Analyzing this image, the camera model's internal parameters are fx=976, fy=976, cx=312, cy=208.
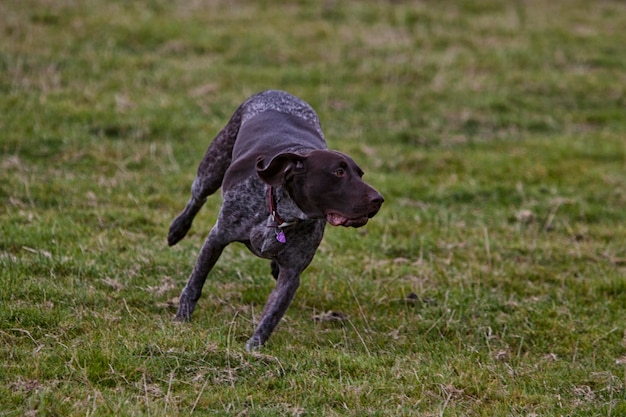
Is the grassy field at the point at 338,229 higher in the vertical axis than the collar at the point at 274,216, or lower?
lower

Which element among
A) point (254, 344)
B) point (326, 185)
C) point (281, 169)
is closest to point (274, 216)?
point (281, 169)

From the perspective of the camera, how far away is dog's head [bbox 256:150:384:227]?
602 cm

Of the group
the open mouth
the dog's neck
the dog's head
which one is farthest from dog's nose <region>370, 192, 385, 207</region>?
the dog's neck

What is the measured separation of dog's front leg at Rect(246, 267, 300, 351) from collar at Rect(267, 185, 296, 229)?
41cm

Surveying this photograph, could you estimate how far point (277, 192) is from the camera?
656 cm

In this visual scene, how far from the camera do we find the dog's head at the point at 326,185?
6016 millimetres

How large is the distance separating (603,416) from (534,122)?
888 cm

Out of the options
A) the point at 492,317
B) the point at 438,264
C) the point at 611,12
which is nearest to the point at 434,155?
the point at 438,264

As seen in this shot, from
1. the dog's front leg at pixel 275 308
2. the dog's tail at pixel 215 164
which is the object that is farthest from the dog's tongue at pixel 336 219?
the dog's tail at pixel 215 164

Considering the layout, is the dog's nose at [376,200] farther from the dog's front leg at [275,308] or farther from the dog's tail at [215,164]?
the dog's tail at [215,164]

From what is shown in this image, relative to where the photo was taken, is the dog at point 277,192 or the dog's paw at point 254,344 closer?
the dog at point 277,192

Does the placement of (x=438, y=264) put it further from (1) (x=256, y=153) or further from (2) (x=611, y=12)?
(2) (x=611, y=12)

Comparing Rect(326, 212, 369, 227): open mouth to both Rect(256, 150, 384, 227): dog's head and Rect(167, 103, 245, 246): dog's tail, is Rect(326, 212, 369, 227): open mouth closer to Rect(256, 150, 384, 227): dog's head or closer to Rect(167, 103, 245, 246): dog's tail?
Rect(256, 150, 384, 227): dog's head

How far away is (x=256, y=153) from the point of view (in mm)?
7020
